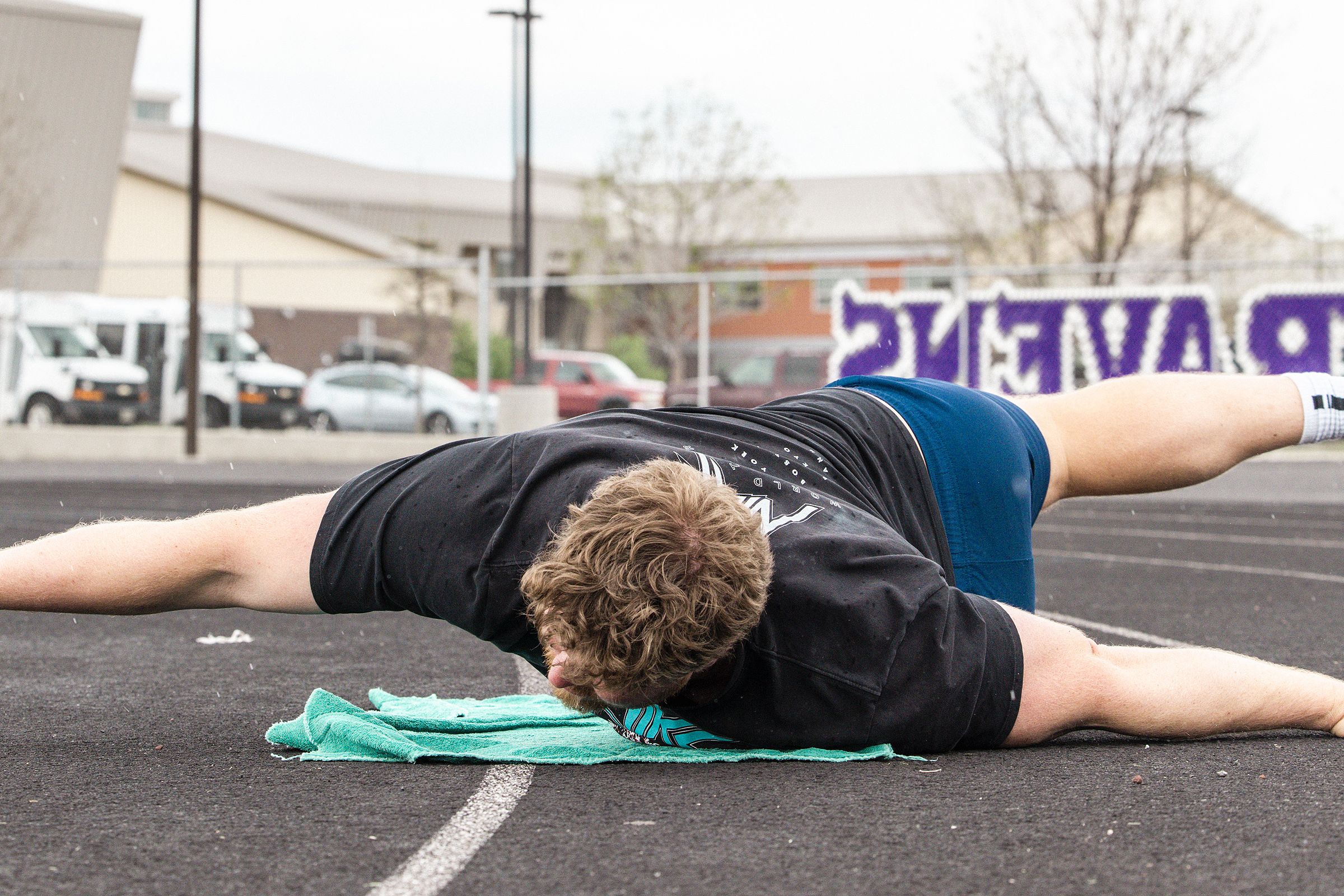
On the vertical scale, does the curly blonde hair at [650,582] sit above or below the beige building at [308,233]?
below

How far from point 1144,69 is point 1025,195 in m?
2.97

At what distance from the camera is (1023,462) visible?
3744 mm

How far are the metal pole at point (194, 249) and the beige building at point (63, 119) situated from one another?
6.62m

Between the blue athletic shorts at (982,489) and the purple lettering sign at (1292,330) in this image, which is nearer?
the blue athletic shorts at (982,489)

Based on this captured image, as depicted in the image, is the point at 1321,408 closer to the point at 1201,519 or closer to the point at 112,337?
the point at 1201,519

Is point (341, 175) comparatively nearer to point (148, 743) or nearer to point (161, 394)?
point (161, 394)

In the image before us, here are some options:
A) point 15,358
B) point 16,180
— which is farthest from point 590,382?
point 16,180

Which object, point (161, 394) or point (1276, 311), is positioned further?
point (161, 394)

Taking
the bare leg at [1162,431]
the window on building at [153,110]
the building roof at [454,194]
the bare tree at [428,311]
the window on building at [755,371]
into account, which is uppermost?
the window on building at [153,110]

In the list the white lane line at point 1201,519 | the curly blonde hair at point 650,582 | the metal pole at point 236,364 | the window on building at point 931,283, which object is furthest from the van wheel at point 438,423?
the curly blonde hair at point 650,582

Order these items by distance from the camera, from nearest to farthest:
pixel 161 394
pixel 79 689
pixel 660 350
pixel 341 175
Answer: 1. pixel 79 689
2. pixel 161 394
3. pixel 660 350
4. pixel 341 175

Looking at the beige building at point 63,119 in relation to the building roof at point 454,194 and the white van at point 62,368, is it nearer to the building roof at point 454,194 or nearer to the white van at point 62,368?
the white van at point 62,368

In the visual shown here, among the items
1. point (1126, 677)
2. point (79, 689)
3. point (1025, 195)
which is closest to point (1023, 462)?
point (1126, 677)

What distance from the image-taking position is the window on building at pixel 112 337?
20.6 metres
